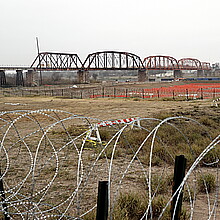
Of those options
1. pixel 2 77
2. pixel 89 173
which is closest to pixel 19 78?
pixel 2 77

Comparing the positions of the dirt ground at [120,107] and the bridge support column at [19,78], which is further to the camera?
the bridge support column at [19,78]

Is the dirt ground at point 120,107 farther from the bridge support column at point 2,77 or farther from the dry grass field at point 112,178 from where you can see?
the bridge support column at point 2,77

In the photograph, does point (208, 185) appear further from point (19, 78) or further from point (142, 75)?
point (142, 75)

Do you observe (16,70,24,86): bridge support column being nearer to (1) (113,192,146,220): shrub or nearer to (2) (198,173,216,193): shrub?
(2) (198,173,216,193): shrub

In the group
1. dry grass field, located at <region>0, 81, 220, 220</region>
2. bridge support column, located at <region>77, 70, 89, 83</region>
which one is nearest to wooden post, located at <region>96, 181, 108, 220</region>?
dry grass field, located at <region>0, 81, 220, 220</region>

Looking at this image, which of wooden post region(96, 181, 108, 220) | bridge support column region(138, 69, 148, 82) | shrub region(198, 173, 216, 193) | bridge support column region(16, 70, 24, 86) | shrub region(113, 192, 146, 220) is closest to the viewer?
wooden post region(96, 181, 108, 220)

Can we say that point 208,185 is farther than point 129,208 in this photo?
Yes

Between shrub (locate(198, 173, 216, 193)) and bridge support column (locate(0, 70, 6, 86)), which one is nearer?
shrub (locate(198, 173, 216, 193))

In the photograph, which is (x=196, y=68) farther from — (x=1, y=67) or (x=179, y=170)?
(x=179, y=170)

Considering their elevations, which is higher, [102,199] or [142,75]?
[142,75]

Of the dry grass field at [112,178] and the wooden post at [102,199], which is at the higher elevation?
the wooden post at [102,199]

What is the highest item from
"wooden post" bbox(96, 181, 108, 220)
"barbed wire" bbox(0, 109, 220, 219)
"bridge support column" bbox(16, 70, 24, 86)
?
"bridge support column" bbox(16, 70, 24, 86)

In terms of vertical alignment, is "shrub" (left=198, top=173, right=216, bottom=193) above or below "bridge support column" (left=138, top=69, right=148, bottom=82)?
below

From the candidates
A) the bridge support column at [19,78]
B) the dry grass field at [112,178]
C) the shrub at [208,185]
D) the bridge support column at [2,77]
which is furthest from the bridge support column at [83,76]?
the shrub at [208,185]
